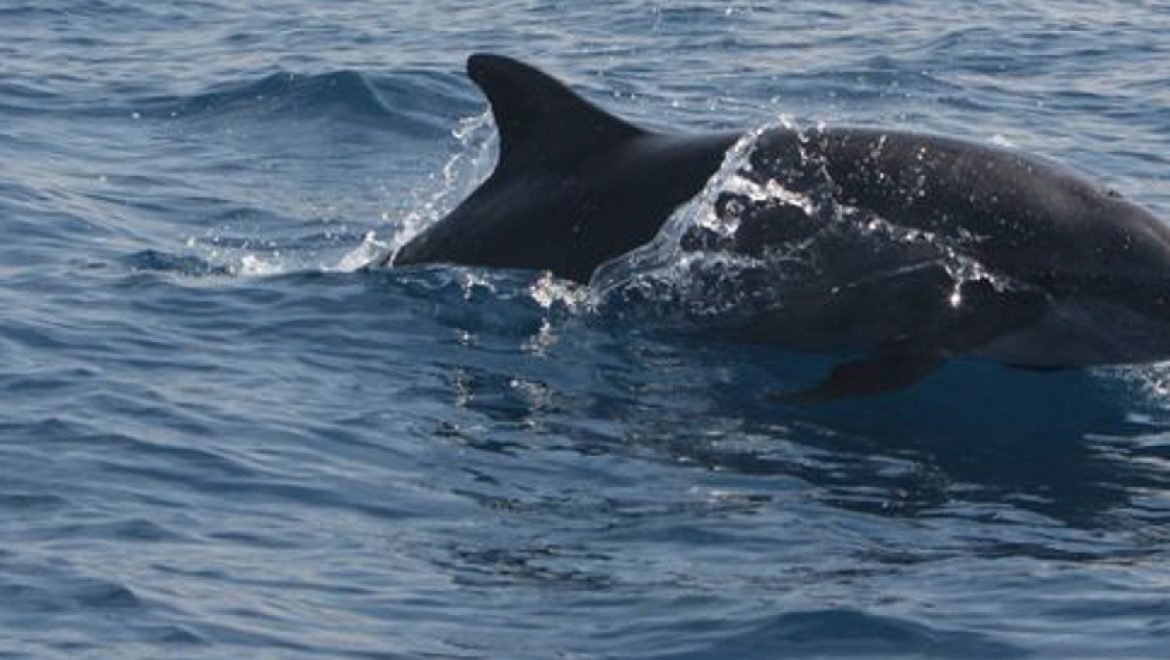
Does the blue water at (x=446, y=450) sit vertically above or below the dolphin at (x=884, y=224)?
below

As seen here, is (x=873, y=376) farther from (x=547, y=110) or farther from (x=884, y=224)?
(x=547, y=110)

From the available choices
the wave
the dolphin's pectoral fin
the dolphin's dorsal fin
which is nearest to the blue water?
the wave

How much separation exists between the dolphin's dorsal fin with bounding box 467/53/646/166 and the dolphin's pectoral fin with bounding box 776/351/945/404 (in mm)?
2168

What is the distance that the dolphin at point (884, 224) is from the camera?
1467cm

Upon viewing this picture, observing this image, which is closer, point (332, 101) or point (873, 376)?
point (873, 376)

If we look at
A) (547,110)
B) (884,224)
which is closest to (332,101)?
(547,110)

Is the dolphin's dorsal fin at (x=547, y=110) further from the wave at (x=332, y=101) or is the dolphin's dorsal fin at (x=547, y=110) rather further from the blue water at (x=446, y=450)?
the wave at (x=332, y=101)

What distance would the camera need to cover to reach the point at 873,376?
1416cm

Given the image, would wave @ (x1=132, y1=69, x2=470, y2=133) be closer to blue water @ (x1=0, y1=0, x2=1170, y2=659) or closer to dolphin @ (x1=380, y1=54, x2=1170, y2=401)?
blue water @ (x1=0, y1=0, x2=1170, y2=659)

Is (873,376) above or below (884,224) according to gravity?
below

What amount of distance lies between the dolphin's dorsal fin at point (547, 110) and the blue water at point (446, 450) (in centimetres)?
85

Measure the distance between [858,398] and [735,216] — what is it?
1416 millimetres

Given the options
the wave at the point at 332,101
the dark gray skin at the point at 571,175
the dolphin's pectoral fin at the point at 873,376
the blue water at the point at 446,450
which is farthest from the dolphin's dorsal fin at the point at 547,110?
the wave at the point at 332,101

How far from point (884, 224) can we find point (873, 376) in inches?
48.1
